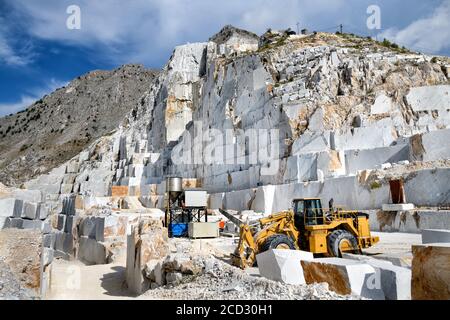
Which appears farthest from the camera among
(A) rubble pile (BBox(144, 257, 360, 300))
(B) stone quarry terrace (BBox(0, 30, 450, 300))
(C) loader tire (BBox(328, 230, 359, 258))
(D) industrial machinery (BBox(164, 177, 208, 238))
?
(D) industrial machinery (BBox(164, 177, 208, 238))

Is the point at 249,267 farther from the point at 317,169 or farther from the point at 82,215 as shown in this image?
the point at 82,215

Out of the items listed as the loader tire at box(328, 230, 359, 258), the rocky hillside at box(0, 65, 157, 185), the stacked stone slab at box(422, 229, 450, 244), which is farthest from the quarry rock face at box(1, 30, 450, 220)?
the rocky hillside at box(0, 65, 157, 185)

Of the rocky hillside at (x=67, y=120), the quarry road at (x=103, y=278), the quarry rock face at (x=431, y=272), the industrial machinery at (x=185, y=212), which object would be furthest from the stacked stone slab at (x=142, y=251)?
the rocky hillside at (x=67, y=120)

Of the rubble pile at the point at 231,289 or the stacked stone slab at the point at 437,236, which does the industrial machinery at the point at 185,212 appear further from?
the stacked stone slab at the point at 437,236

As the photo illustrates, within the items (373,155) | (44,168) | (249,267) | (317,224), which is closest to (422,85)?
(373,155)

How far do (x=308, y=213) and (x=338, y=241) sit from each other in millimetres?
1075

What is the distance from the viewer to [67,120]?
309ft

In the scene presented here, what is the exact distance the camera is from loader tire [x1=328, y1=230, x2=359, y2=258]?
10109mm

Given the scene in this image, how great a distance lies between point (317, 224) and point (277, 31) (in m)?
41.5

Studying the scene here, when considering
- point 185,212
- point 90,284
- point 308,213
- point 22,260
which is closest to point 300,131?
point 185,212

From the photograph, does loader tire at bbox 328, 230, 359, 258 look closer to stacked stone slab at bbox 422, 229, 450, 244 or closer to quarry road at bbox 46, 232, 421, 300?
quarry road at bbox 46, 232, 421, 300

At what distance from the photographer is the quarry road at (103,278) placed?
9.67 meters

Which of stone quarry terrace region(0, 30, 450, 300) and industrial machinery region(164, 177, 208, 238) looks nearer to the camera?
stone quarry terrace region(0, 30, 450, 300)

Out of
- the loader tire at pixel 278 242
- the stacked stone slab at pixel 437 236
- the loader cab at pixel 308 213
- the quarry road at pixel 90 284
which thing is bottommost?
the quarry road at pixel 90 284
